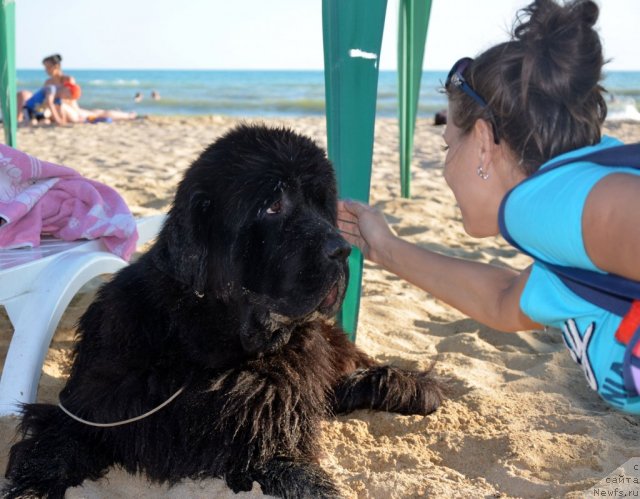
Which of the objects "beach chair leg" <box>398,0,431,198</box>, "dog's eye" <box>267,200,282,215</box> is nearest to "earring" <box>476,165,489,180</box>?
"dog's eye" <box>267,200,282,215</box>

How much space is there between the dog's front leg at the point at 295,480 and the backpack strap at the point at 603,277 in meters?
1.02

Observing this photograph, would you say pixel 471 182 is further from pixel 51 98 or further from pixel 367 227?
pixel 51 98

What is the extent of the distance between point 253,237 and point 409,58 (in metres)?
3.65

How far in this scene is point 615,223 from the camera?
140cm

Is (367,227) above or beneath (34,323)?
above

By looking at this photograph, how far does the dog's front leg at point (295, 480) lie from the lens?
7.35ft

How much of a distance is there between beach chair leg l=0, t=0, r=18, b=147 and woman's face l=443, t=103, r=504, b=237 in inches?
179

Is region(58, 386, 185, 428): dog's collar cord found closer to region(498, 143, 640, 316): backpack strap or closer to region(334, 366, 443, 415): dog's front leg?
region(334, 366, 443, 415): dog's front leg

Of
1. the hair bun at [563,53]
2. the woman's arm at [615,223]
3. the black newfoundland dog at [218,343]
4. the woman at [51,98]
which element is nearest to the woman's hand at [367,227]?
the black newfoundland dog at [218,343]

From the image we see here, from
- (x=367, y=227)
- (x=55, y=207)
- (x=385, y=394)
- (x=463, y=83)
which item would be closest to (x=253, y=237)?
(x=367, y=227)

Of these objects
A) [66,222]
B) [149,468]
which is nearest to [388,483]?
[149,468]

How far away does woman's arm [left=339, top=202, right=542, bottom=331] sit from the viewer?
239 cm

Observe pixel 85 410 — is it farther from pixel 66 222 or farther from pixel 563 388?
pixel 563 388

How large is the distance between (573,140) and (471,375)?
1690mm
